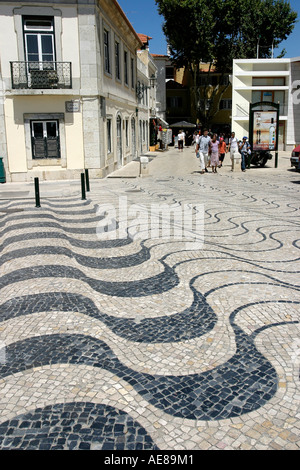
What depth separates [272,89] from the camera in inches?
1330

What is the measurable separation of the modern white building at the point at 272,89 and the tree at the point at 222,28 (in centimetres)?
655

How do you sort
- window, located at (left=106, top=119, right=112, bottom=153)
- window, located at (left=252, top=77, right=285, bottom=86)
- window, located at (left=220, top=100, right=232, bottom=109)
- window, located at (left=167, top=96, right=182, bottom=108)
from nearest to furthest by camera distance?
window, located at (left=106, top=119, right=112, bottom=153) → window, located at (left=252, top=77, right=285, bottom=86) → window, located at (left=220, top=100, right=232, bottom=109) → window, located at (left=167, top=96, right=182, bottom=108)

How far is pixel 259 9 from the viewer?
1623 inches

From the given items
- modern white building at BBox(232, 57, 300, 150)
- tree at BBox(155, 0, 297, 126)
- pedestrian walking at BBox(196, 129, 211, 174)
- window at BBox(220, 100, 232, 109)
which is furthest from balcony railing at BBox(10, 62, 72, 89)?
window at BBox(220, 100, 232, 109)

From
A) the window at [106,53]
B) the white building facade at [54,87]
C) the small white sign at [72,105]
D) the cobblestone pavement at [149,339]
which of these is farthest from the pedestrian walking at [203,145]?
the cobblestone pavement at [149,339]

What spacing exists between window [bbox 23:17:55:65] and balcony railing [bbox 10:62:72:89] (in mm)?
149

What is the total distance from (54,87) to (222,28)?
3061 centimetres

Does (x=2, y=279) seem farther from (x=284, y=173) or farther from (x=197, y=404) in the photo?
(x=284, y=173)

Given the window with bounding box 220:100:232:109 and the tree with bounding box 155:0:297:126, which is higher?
the tree with bounding box 155:0:297:126

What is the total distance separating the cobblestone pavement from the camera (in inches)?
117

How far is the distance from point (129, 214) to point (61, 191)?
202 inches

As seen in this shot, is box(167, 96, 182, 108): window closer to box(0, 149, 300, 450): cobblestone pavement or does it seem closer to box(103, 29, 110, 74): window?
box(103, 29, 110, 74): window

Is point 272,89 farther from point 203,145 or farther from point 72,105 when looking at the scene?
point 72,105

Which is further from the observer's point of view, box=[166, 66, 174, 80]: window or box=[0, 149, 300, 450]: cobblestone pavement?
box=[166, 66, 174, 80]: window
